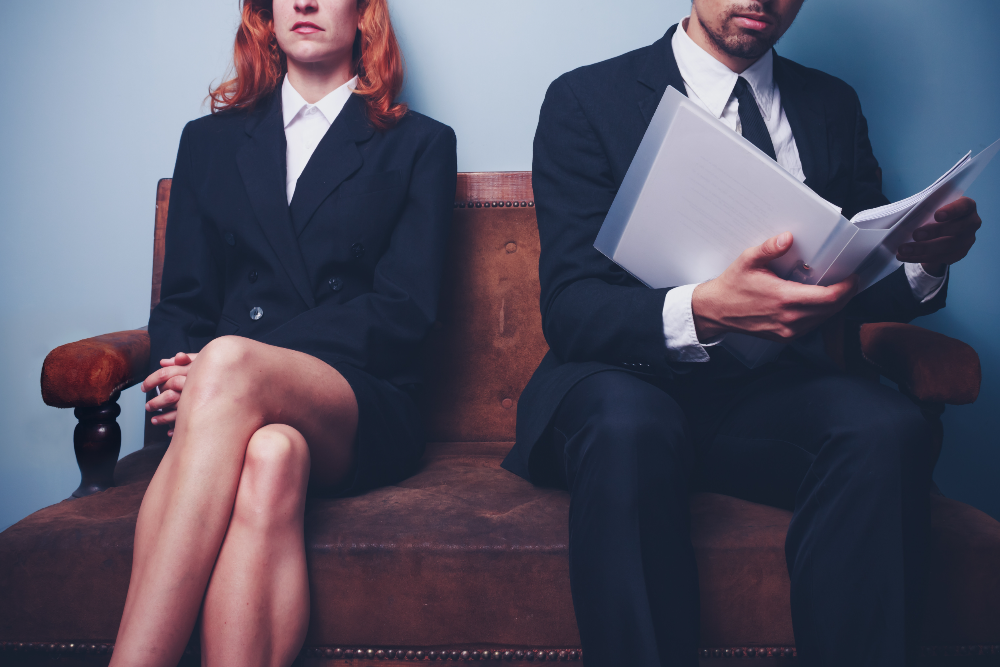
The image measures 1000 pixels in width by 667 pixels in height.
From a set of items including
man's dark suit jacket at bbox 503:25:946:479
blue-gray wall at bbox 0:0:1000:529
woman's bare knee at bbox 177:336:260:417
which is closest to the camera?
woman's bare knee at bbox 177:336:260:417

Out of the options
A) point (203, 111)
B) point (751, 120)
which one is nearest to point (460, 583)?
point (751, 120)

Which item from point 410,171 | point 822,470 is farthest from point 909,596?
point 410,171

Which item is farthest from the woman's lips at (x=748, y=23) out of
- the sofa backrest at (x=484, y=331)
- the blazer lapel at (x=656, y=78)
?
the sofa backrest at (x=484, y=331)

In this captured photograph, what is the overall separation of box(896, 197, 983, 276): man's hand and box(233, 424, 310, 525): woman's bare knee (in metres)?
0.90

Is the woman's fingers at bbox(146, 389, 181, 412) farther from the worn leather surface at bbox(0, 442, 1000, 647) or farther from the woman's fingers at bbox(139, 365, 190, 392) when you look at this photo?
the worn leather surface at bbox(0, 442, 1000, 647)

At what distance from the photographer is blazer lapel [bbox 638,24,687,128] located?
1.13m

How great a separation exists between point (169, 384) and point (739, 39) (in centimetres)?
116

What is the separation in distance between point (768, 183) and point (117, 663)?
0.95 meters

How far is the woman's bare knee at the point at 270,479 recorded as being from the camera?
836 mm

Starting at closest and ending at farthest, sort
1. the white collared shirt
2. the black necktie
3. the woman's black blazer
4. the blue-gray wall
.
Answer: the black necktie, the woman's black blazer, the white collared shirt, the blue-gray wall

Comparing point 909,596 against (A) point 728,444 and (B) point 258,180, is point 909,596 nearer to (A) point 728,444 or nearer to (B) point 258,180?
(A) point 728,444

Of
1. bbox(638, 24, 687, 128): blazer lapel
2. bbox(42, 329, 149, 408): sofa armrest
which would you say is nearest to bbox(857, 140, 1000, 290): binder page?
bbox(638, 24, 687, 128): blazer lapel

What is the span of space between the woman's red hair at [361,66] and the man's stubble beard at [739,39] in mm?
655

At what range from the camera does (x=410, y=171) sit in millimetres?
1338
